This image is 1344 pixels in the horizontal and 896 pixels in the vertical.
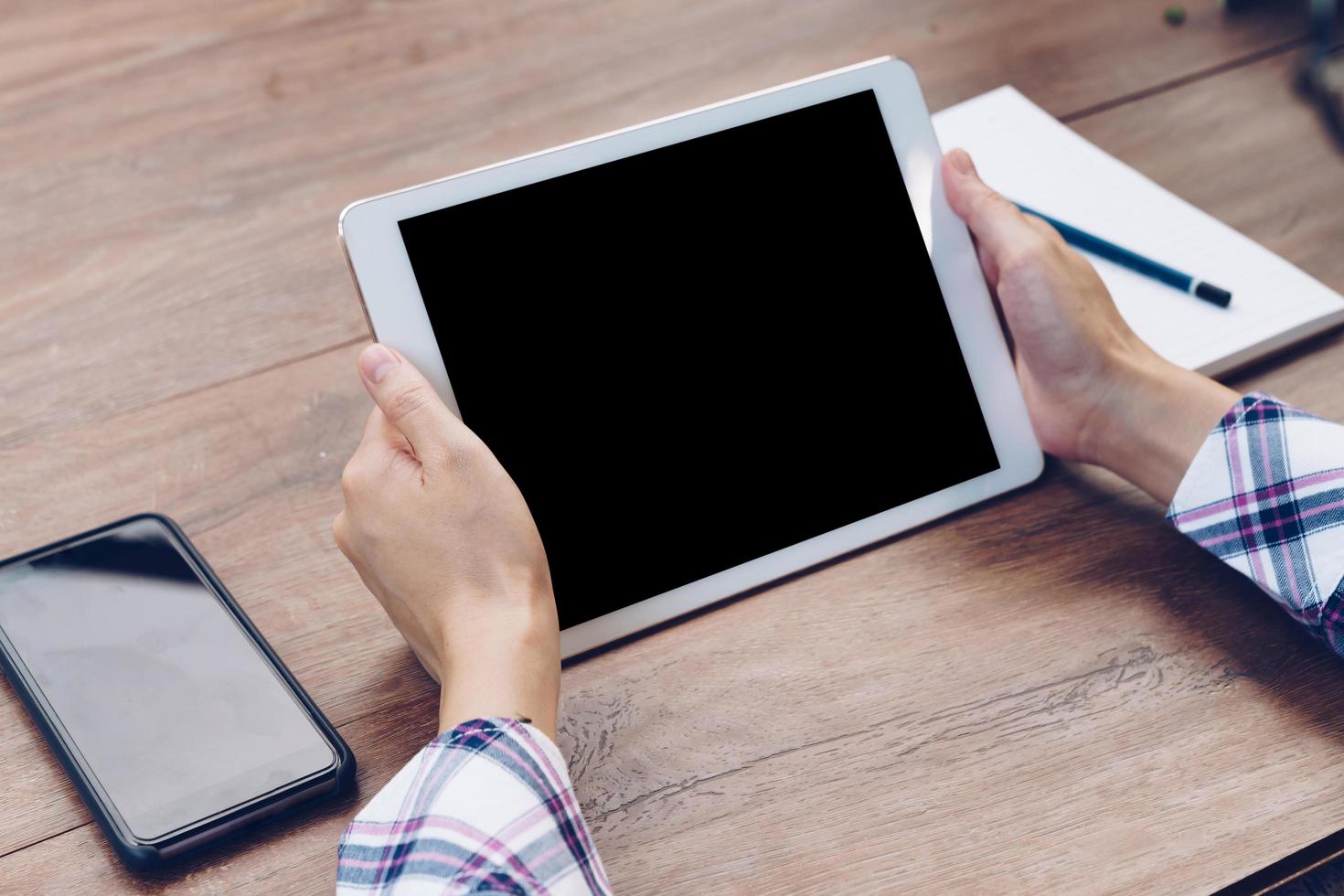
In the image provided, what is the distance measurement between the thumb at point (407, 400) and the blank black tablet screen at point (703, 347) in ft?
0.09

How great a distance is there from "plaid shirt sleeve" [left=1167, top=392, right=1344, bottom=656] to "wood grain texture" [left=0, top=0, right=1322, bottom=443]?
0.44 m

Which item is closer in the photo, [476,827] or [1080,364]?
[476,827]

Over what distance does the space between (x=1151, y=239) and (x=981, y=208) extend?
0.23 metres

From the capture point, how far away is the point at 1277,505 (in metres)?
0.65

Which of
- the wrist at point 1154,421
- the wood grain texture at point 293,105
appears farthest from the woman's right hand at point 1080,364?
the wood grain texture at point 293,105

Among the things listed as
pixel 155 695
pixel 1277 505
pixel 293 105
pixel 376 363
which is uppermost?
pixel 293 105

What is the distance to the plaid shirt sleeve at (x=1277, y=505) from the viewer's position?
623mm

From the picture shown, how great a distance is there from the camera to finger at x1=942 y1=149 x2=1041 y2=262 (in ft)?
2.30

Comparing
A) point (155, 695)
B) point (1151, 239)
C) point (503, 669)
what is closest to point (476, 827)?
point (503, 669)

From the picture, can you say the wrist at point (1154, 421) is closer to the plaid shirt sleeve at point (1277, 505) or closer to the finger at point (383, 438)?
the plaid shirt sleeve at point (1277, 505)

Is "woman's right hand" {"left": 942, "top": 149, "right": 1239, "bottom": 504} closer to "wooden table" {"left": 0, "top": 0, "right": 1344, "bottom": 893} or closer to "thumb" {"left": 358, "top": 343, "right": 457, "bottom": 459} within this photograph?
"wooden table" {"left": 0, "top": 0, "right": 1344, "bottom": 893}

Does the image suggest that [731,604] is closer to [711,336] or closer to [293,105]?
[711,336]

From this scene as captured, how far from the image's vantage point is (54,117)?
0.89m

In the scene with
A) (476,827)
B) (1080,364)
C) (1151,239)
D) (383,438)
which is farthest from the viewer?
(1151,239)
